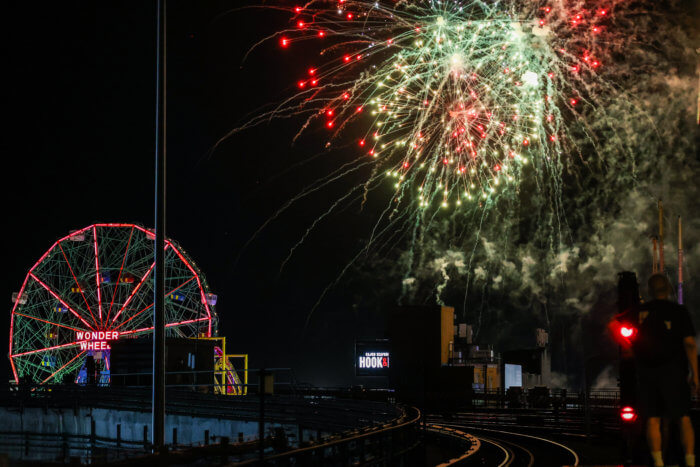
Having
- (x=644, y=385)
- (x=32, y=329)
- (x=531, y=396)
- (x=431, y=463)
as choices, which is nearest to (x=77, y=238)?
(x=32, y=329)

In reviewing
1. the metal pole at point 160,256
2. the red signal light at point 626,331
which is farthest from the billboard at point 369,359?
the red signal light at point 626,331

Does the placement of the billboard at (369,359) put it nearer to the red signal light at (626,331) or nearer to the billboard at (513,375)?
the billboard at (513,375)

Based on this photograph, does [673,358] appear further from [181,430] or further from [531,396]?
[531,396]

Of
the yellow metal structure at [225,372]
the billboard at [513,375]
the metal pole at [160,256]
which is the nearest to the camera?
the metal pole at [160,256]

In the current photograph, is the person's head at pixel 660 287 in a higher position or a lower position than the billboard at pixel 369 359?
higher

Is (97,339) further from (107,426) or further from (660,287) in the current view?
(660,287)

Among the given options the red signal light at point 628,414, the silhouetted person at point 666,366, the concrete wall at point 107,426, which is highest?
the silhouetted person at point 666,366

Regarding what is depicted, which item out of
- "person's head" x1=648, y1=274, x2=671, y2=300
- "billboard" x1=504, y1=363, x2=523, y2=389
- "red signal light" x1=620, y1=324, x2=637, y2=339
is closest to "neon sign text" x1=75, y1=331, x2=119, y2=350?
"billboard" x1=504, y1=363, x2=523, y2=389
